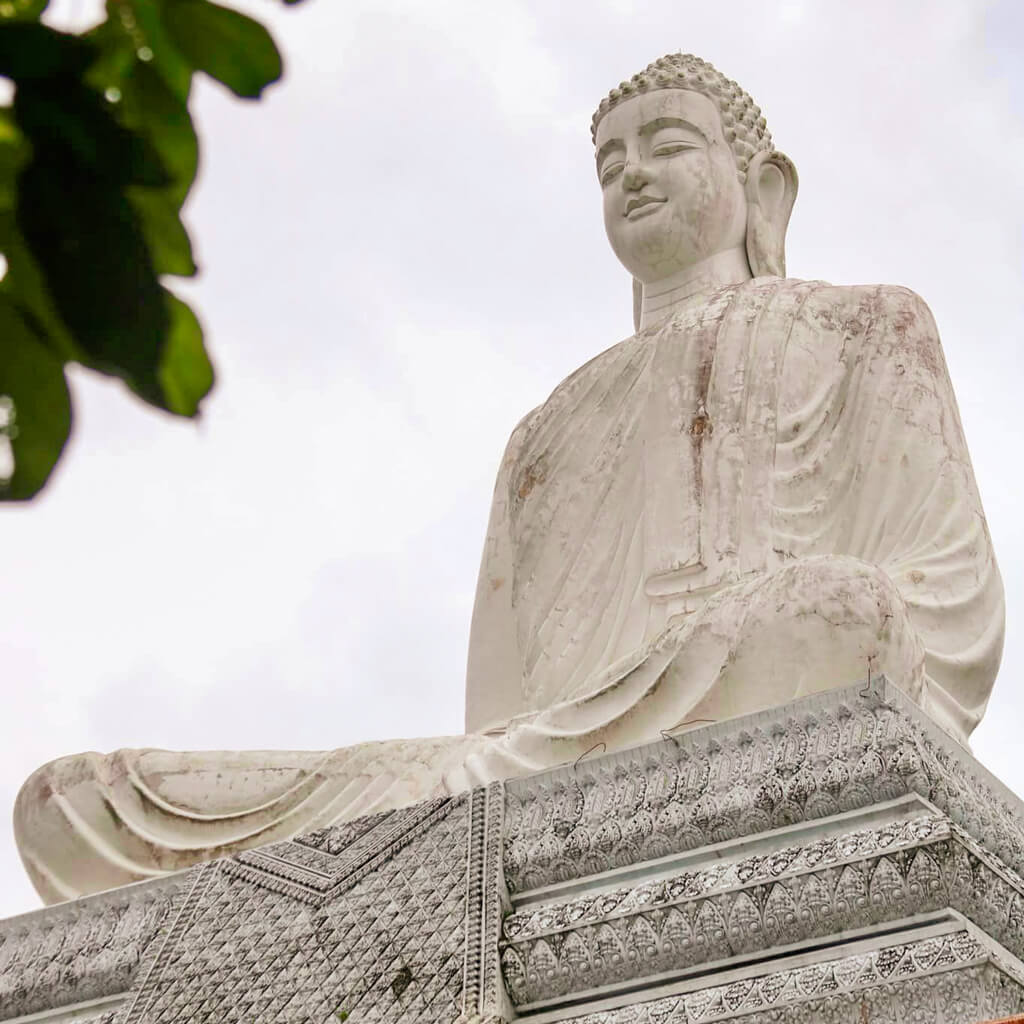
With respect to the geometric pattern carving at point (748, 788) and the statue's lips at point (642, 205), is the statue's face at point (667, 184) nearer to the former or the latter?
the statue's lips at point (642, 205)

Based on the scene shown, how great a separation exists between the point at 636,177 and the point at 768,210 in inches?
20.0

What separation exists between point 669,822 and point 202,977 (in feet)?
3.67

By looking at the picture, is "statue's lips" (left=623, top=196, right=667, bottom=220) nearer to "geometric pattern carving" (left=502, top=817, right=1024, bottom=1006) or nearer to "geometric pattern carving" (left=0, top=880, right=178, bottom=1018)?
"geometric pattern carving" (left=0, top=880, right=178, bottom=1018)

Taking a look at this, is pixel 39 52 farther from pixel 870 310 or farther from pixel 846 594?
pixel 870 310

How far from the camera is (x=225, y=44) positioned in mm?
938

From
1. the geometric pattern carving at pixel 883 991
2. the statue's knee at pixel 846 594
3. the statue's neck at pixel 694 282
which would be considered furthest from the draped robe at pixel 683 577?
the geometric pattern carving at pixel 883 991

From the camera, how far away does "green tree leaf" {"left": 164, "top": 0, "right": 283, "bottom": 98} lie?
0.93m

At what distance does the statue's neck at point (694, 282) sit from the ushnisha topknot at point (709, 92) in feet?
0.95

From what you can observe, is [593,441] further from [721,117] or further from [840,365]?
[721,117]

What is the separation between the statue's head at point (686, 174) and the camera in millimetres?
6059

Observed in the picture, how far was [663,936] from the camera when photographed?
3.70m

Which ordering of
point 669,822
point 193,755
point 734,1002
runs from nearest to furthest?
point 734,1002, point 669,822, point 193,755

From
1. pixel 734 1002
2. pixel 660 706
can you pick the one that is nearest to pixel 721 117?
pixel 660 706

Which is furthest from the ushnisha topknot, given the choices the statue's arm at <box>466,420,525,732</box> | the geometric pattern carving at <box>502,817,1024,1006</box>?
the geometric pattern carving at <box>502,817,1024,1006</box>
